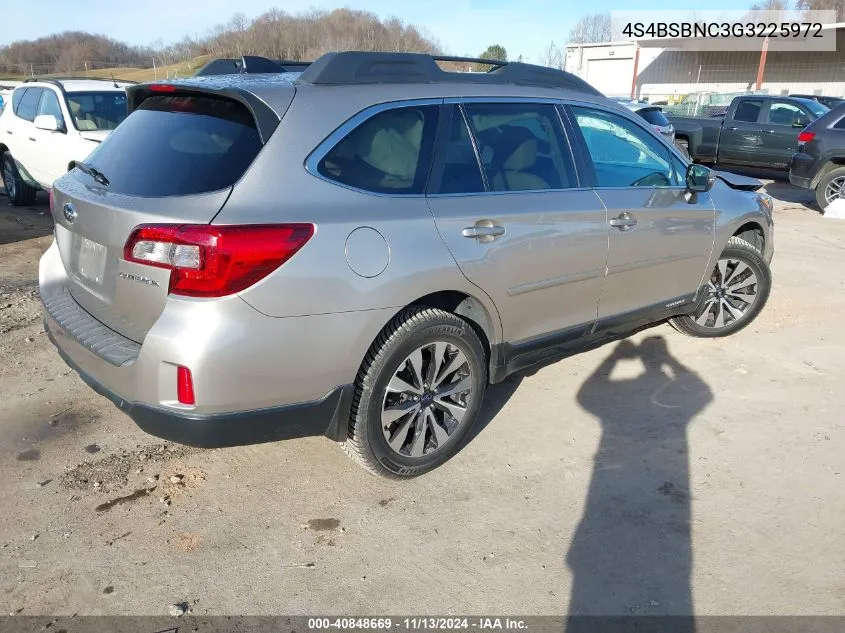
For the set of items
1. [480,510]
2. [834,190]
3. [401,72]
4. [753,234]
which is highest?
[401,72]

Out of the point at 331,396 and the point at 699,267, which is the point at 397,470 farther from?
the point at 699,267

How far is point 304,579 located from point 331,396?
28.0 inches

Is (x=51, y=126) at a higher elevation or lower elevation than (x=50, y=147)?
higher

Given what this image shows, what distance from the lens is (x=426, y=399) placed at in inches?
125

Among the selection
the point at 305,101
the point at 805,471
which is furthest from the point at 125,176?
the point at 805,471

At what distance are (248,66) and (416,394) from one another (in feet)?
5.89

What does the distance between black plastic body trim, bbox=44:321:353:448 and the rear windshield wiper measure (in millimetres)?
834

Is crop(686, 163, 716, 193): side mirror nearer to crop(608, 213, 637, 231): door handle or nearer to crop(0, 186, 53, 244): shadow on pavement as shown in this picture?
crop(608, 213, 637, 231): door handle

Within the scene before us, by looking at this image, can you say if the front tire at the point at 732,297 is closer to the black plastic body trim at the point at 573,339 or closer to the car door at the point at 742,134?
the black plastic body trim at the point at 573,339

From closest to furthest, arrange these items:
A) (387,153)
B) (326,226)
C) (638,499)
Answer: (326,226), (387,153), (638,499)

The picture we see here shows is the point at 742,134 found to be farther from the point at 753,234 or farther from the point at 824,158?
the point at 753,234

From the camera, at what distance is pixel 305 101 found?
279 cm

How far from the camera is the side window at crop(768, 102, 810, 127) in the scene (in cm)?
1337

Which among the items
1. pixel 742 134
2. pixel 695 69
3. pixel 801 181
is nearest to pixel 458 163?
pixel 801 181
